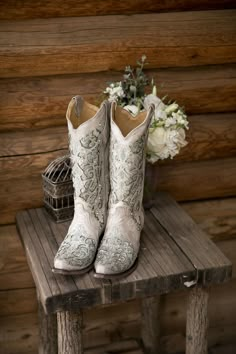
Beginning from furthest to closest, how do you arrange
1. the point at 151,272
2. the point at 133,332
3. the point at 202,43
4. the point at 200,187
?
the point at 133,332, the point at 200,187, the point at 202,43, the point at 151,272

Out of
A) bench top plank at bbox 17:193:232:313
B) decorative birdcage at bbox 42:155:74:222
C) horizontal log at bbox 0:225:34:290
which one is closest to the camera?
bench top plank at bbox 17:193:232:313

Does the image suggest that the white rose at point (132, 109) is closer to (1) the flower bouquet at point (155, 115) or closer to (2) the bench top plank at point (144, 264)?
(1) the flower bouquet at point (155, 115)

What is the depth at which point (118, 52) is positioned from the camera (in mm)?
1723

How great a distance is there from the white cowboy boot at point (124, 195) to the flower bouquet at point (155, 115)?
2.3 inches

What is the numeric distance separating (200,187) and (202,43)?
17.7 inches

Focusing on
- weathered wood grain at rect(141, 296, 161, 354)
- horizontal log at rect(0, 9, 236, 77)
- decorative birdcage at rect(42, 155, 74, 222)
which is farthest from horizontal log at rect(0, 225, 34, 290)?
horizontal log at rect(0, 9, 236, 77)

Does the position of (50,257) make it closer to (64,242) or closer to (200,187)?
(64,242)

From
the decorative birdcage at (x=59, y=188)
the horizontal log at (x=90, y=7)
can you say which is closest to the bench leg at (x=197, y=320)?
the decorative birdcage at (x=59, y=188)

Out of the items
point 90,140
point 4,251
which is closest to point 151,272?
point 90,140

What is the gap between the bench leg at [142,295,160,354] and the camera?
1.95 m

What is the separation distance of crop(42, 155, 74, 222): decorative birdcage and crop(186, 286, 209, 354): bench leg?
15.3 inches

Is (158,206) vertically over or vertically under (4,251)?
over

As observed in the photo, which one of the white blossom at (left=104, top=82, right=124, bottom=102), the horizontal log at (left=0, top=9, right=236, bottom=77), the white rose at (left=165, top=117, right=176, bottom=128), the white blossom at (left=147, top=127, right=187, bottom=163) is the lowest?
the white blossom at (left=147, top=127, right=187, bottom=163)

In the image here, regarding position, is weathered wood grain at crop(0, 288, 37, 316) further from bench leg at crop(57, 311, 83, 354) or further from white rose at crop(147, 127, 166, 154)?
white rose at crop(147, 127, 166, 154)
